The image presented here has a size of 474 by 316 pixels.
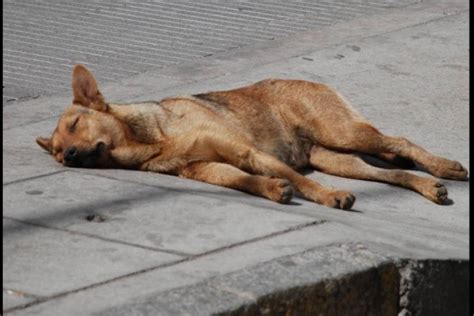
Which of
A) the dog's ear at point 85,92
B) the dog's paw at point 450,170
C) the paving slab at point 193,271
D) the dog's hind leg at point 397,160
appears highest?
the dog's ear at point 85,92

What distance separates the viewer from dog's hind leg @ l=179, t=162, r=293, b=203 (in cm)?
694

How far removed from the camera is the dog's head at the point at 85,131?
7.25 m

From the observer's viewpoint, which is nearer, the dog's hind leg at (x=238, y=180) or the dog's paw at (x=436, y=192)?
the dog's hind leg at (x=238, y=180)

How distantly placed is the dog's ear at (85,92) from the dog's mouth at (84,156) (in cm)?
30

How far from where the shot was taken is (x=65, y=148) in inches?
286

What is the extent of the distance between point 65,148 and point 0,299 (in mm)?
2234

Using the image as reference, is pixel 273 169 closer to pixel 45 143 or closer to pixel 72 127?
pixel 72 127

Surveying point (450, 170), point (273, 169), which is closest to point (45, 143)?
point (273, 169)

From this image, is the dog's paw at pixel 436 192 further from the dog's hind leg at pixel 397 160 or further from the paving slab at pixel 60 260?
the paving slab at pixel 60 260

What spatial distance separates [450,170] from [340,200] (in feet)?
3.39

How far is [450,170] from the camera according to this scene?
7812 millimetres

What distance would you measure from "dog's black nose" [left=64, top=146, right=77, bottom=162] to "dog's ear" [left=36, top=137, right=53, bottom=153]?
323 mm

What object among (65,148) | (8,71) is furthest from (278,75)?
(65,148)

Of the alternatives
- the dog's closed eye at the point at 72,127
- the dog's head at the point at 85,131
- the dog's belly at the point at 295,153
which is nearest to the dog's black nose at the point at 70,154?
the dog's head at the point at 85,131
